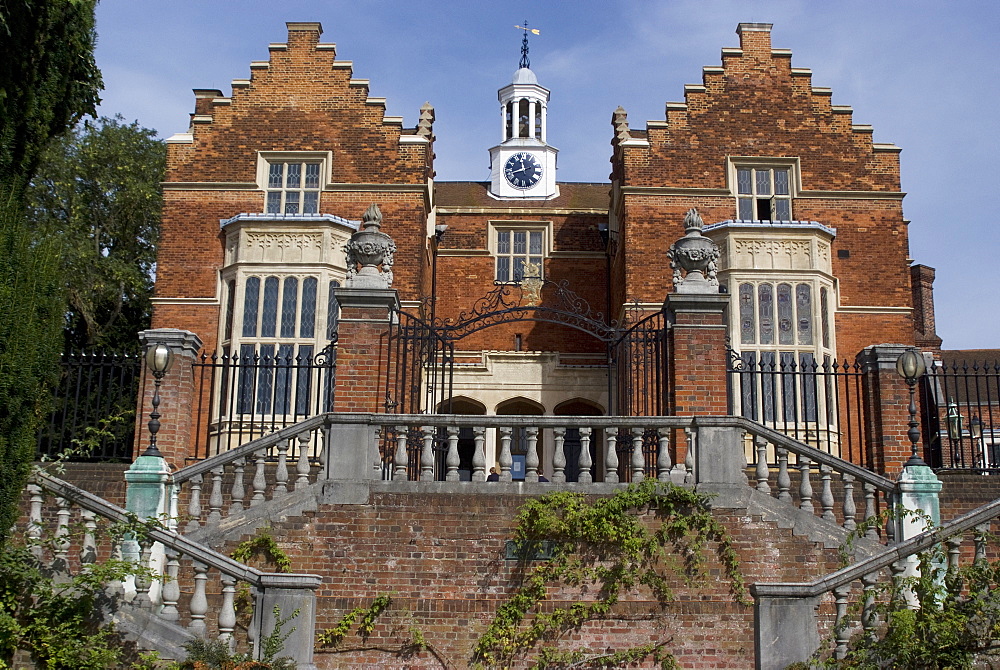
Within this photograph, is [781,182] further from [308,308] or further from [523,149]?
[523,149]

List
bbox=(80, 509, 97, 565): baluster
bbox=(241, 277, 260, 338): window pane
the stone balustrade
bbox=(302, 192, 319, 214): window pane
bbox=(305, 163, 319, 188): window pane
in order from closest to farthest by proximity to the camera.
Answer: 1. bbox=(80, 509, 97, 565): baluster
2. the stone balustrade
3. bbox=(241, 277, 260, 338): window pane
4. bbox=(302, 192, 319, 214): window pane
5. bbox=(305, 163, 319, 188): window pane

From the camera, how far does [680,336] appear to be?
44.2 ft

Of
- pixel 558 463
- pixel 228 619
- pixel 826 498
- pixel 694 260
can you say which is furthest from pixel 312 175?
pixel 228 619

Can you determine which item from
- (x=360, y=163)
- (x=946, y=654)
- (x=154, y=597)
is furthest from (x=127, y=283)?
(x=946, y=654)

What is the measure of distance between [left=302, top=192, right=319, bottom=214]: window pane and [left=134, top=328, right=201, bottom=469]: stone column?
498cm

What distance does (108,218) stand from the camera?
1074 inches

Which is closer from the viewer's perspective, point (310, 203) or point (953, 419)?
point (953, 419)

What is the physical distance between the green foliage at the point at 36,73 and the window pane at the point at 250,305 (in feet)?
26.4

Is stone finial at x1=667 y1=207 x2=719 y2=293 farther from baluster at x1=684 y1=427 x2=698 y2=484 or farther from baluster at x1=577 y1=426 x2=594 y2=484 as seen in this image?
baluster at x1=577 y1=426 x2=594 y2=484

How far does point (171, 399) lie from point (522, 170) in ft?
58.1

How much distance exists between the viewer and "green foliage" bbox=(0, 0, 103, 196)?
35.3 ft

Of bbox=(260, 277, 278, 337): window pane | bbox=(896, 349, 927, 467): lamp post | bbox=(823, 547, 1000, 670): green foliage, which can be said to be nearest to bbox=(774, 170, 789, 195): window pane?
bbox=(896, 349, 927, 467): lamp post

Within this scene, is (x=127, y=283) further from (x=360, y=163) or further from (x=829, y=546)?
(x=829, y=546)

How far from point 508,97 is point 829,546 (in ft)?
84.7
